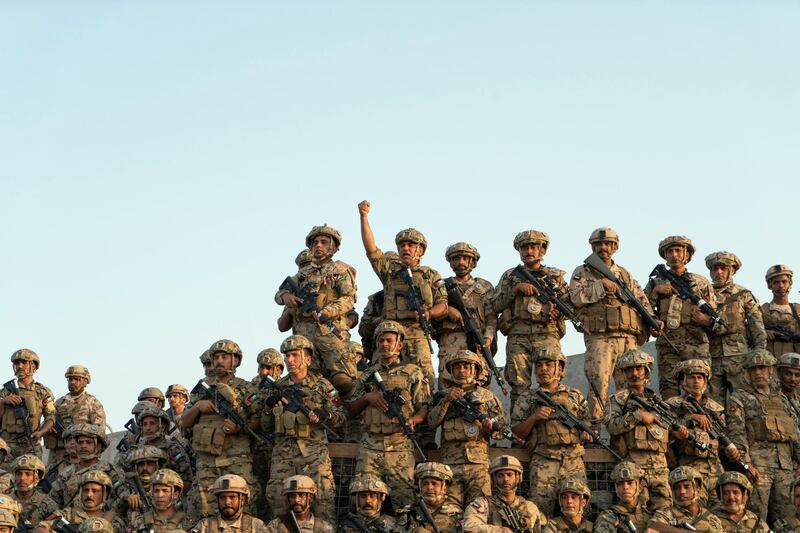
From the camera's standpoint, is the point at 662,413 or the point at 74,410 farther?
the point at 74,410

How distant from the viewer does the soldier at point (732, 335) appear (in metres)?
22.1

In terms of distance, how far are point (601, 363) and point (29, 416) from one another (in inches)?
318

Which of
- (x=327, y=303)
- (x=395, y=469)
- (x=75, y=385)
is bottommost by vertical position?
(x=395, y=469)

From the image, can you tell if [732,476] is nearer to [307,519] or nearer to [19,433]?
[307,519]

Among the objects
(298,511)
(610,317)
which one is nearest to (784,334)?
(610,317)

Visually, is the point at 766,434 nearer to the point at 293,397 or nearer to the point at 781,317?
the point at 781,317

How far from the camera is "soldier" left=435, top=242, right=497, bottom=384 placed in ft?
70.5

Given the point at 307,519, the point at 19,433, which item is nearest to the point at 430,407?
the point at 307,519

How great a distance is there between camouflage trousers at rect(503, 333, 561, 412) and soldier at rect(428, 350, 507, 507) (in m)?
1.29

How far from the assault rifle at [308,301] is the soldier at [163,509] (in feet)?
9.47

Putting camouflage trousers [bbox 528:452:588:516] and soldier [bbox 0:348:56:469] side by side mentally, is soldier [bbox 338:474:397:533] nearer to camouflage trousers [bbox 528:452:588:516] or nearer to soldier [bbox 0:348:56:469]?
camouflage trousers [bbox 528:452:588:516]

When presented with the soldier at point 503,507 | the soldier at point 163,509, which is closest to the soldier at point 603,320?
the soldier at point 503,507

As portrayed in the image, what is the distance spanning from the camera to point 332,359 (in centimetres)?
2089

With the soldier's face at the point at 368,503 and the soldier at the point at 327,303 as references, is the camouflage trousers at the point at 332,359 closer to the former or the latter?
the soldier at the point at 327,303
